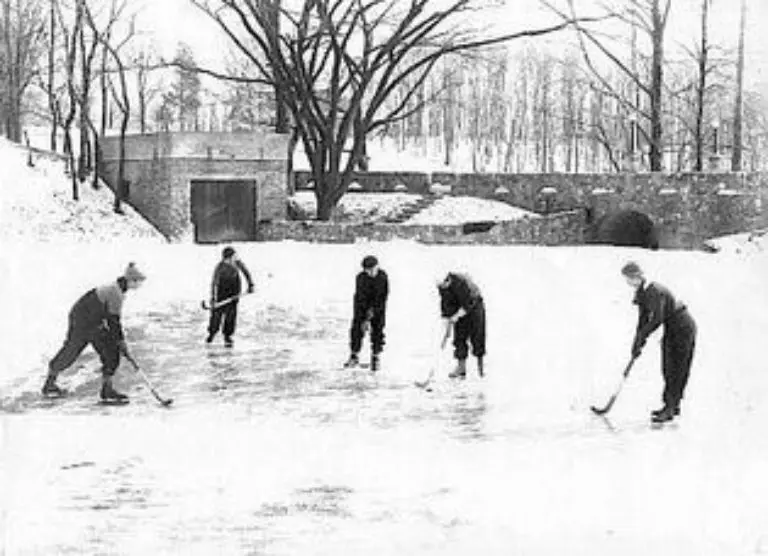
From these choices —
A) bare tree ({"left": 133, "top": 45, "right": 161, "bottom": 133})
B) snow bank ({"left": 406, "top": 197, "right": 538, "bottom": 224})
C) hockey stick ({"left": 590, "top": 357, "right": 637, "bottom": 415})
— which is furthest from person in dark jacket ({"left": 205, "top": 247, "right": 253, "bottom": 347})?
snow bank ({"left": 406, "top": 197, "right": 538, "bottom": 224})

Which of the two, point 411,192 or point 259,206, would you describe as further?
point 411,192

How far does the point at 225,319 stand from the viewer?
6102 mm

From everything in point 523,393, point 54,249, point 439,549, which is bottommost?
point 439,549

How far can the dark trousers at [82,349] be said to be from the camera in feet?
17.2

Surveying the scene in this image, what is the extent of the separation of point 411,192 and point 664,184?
8007 mm

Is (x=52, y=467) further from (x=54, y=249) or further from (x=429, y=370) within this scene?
(x=429, y=370)

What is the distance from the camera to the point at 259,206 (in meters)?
13.0

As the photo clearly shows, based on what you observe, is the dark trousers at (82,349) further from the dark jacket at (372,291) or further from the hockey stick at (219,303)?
the dark jacket at (372,291)

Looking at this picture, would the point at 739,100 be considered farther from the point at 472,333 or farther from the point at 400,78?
the point at 400,78

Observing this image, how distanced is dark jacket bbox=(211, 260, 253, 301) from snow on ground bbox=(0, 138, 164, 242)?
0.73 meters

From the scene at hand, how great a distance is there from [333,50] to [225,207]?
2.68 meters

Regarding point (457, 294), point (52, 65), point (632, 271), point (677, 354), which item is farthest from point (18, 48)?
point (677, 354)

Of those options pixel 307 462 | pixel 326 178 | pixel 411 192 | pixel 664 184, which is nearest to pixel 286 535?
pixel 307 462

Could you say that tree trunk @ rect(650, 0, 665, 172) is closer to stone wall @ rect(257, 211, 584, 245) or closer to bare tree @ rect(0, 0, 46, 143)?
stone wall @ rect(257, 211, 584, 245)
